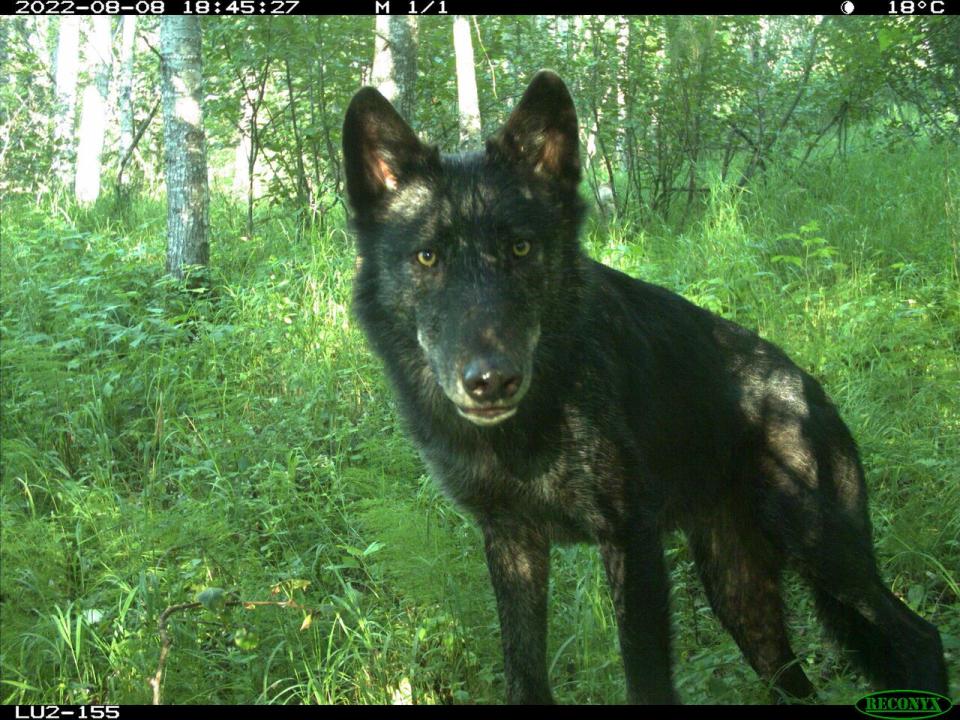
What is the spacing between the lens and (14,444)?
4.59 m

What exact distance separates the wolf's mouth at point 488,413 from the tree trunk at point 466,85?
4468 mm

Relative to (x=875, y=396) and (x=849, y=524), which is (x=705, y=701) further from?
(x=875, y=396)

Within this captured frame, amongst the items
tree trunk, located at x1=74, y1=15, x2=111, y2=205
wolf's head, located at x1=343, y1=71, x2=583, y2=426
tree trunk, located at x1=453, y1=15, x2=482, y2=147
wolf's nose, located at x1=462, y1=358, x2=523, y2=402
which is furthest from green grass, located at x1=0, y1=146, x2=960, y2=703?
tree trunk, located at x1=74, y1=15, x2=111, y2=205

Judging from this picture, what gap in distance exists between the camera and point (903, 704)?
3.11 m

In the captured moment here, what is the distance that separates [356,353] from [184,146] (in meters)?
2.92

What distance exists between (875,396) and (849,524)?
1.97 meters

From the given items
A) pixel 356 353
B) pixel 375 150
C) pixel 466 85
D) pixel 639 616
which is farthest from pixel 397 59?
pixel 639 616

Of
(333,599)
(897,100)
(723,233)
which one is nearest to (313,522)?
(333,599)

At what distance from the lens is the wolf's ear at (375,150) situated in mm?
3256

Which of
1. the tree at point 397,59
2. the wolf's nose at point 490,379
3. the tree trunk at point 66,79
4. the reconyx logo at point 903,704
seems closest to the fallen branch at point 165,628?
the wolf's nose at point 490,379

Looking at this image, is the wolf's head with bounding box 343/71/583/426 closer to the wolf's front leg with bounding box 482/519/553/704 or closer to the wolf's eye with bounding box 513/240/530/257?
the wolf's eye with bounding box 513/240/530/257

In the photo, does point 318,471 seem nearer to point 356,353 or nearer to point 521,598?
point 356,353

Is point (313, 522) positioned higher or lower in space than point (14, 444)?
lower

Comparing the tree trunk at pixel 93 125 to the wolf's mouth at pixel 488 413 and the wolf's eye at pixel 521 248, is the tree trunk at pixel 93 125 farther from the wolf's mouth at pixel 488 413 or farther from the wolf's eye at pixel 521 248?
the wolf's mouth at pixel 488 413
